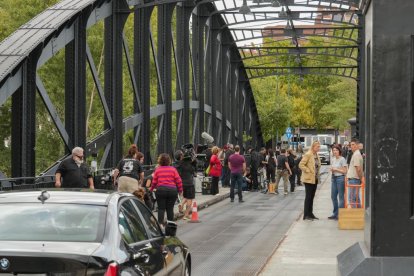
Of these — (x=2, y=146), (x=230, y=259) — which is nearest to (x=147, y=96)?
(x=230, y=259)

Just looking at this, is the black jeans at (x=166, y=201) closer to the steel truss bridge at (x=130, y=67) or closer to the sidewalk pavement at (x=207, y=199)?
the steel truss bridge at (x=130, y=67)

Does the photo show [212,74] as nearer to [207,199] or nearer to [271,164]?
[271,164]

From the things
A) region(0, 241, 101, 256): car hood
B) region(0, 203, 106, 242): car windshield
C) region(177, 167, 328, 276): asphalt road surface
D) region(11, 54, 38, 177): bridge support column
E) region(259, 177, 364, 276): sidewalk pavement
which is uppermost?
region(11, 54, 38, 177): bridge support column

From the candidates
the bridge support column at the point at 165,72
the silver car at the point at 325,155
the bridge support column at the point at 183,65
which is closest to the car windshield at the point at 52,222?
the bridge support column at the point at 165,72

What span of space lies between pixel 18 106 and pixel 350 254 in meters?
10.7

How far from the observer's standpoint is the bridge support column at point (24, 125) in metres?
18.1

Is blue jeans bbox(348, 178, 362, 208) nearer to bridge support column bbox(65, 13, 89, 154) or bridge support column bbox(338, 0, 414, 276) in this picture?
bridge support column bbox(65, 13, 89, 154)

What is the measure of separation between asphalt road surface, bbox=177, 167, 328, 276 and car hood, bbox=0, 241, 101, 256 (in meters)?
5.99

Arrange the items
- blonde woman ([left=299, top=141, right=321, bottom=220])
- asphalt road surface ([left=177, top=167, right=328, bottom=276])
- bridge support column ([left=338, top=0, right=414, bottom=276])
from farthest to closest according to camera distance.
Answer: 1. blonde woman ([left=299, top=141, right=321, bottom=220])
2. asphalt road surface ([left=177, top=167, right=328, bottom=276])
3. bridge support column ([left=338, top=0, right=414, bottom=276])

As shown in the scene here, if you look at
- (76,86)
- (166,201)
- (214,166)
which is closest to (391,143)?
(166,201)

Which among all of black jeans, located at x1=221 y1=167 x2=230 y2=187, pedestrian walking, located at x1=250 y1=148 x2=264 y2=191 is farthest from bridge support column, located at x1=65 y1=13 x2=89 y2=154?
black jeans, located at x1=221 y1=167 x2=230 y2=187

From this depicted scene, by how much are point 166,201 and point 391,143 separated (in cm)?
1127

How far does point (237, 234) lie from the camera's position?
18.9m

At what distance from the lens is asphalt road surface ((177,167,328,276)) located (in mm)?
13797
